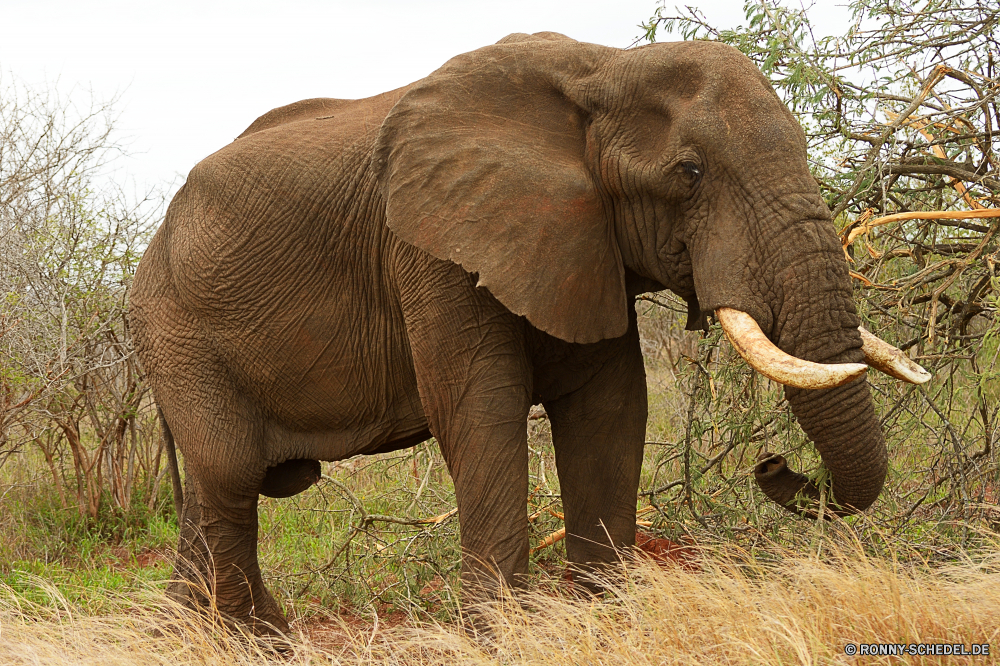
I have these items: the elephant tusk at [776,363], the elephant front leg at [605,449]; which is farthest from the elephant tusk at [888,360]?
the elephant front leg at [605,449]

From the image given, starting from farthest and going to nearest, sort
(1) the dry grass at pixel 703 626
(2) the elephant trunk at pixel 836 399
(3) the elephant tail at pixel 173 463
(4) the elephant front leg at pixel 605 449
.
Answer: (3) the elephant tail at pixel 173 463, (4) the elephant front leg at pixel 605 449, (2) the elephant trunk at pixel 836 399, (1) the dry grass at pixel 703 626

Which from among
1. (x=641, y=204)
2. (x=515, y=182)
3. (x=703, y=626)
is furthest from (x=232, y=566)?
(x=641, y=204)

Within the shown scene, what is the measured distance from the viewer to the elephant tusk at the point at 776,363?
3328 millimetres

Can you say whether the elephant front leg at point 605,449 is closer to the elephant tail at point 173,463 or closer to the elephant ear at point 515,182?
the elephant ear at point 515,182

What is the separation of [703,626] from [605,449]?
→ 4.18 feet

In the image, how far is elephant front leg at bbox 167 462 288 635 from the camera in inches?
209

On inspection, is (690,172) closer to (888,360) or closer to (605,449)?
(888,360)

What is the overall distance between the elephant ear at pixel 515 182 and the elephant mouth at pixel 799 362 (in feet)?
1.88

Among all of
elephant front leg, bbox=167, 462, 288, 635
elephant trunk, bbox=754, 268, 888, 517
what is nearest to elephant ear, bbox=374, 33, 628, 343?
elephant trunk, bbox=754, 268, 888, 517

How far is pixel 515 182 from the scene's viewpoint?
13.4ft

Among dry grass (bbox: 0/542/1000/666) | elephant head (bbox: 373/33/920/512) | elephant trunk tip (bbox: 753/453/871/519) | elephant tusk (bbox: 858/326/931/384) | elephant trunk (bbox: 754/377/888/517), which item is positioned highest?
elephant head (bbox: 373/33/920/512)

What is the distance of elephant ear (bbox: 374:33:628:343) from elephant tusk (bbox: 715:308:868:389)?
56cm

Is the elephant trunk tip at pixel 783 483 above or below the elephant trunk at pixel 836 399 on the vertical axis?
below

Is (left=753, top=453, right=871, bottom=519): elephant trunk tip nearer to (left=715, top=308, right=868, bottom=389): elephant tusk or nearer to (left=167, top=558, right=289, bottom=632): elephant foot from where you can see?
(left=715, top=308, right=868, bottom=389): elephant tusk
